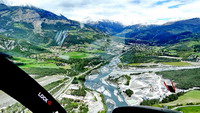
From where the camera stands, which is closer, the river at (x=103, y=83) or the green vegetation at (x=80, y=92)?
the green vegetation at (x=80, y=92)

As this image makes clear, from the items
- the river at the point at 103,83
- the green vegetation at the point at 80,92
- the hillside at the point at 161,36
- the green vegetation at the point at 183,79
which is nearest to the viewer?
the green vegetation at the point at 80,92

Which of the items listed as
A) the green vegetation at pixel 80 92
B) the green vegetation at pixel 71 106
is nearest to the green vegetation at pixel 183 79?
the green vegetation at pixel 80 92

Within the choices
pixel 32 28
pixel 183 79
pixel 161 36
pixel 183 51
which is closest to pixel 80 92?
pixel 183 79

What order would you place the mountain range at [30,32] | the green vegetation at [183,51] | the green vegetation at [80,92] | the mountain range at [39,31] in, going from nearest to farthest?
the mountain range at [30,32], the mountain range at [39,31], the green vegetation at [80,92], the green vegetation at [183,51]

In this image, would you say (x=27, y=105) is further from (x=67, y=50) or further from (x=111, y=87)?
(x=67, y=50)

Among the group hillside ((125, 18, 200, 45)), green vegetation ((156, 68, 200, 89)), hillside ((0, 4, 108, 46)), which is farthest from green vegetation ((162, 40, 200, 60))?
green vegetation ((156, 68, 200, 89))

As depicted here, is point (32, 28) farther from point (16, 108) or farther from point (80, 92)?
point (16, 108)

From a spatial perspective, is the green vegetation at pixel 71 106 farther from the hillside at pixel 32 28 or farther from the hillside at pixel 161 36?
the hillside at pixel 161 36

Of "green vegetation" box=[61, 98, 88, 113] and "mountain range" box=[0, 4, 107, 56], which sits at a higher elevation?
"mountain range" box=[0, 4, 107, 56]

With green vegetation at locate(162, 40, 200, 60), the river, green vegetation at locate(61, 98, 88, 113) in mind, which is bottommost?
green vegetation at locate(162, 40, 200, 60)

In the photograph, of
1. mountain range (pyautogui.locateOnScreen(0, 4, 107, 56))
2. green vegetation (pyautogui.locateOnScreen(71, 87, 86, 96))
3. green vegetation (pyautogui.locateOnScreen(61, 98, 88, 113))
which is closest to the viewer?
green vegetation (pyautogui.locateOnScreen(61, 98, 88, 113))

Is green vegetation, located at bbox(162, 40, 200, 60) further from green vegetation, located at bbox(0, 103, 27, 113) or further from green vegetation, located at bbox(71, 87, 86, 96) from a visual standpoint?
green vegetation, located at bbox(0, 103, 27, 113)

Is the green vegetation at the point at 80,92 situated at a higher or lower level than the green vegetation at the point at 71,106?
lower

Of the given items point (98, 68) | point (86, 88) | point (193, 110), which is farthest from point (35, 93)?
point (98, 68)
